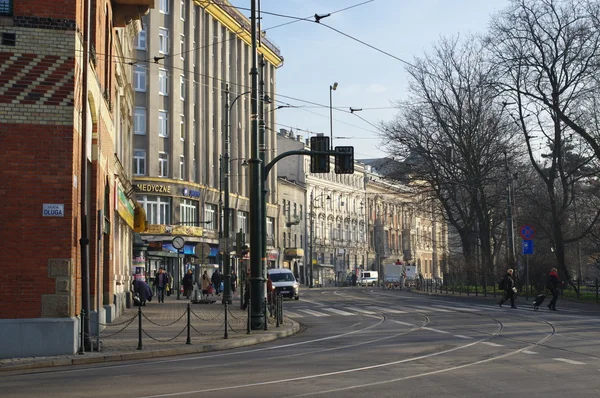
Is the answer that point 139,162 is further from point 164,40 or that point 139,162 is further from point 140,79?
point 164,40

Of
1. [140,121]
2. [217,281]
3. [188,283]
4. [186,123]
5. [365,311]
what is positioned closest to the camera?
[365,311]

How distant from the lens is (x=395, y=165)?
56062 mm

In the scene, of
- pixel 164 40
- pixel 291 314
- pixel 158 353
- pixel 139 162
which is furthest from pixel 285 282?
pixel 158 353

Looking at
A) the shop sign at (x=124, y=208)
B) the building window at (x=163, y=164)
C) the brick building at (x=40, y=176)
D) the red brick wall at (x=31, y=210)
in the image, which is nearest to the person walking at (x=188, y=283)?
the shop sign at (x=124, y=208)

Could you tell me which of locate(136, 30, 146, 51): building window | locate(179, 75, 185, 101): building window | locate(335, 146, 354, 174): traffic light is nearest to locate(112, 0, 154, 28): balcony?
locate(335, 146, 354, 174): traffic light

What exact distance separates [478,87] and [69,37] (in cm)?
3593

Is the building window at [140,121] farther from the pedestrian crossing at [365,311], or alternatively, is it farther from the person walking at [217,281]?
the pedestrian crossing at [365,311]

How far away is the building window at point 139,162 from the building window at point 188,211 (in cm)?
429

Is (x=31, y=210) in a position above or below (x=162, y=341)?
above

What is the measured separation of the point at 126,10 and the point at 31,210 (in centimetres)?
1281

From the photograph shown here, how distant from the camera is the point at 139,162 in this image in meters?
62.8

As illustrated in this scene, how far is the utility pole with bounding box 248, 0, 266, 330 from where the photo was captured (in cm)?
2394

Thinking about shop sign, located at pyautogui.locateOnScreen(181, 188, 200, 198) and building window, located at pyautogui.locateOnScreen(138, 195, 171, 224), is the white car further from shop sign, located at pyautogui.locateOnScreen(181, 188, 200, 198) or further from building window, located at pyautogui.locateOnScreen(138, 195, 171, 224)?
shop sign, located at pyautogui.locateOnScreen(181, 188, 200, 198)

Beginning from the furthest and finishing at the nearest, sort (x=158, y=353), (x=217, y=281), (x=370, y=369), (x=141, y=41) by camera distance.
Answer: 1. (x=141, y=41)
2. (x=217, y=281)
3. (x=158, y=353)
4. (x=370, y=369)
